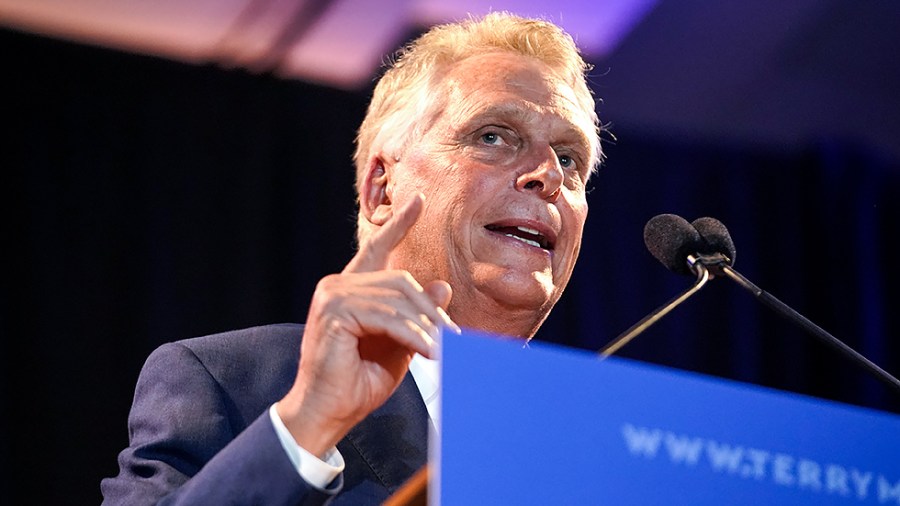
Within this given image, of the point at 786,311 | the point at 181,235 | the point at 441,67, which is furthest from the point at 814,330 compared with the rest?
the point at 181,235

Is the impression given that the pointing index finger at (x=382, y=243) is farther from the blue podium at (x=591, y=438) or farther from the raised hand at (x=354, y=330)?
the blue podium at (x=591, y=438)

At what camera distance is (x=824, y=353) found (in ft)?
14.0

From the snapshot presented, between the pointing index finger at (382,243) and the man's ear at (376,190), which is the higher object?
the man's ear at (376,190)

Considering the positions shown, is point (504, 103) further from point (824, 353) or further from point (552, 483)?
point (824, 353)

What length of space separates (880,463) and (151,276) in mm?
2402

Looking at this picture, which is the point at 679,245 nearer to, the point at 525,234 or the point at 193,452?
the point at 525,234

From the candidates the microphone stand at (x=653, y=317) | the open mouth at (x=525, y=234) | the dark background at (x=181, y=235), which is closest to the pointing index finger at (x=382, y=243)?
the microphone stand at (x=653, y=317)

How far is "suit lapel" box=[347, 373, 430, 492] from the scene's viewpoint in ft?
5.37

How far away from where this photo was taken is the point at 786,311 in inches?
69.5

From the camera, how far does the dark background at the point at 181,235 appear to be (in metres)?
3.01

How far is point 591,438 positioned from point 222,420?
83 centimetres

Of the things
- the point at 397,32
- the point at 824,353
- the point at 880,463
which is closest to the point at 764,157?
the point at 824,353

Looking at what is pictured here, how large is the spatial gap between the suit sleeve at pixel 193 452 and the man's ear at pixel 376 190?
63 centimetres

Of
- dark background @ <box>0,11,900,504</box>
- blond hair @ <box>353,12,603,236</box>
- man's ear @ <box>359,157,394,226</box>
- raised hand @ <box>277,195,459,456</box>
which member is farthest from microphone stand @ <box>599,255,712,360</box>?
dark background @ <box>0,11,900,504</box>
